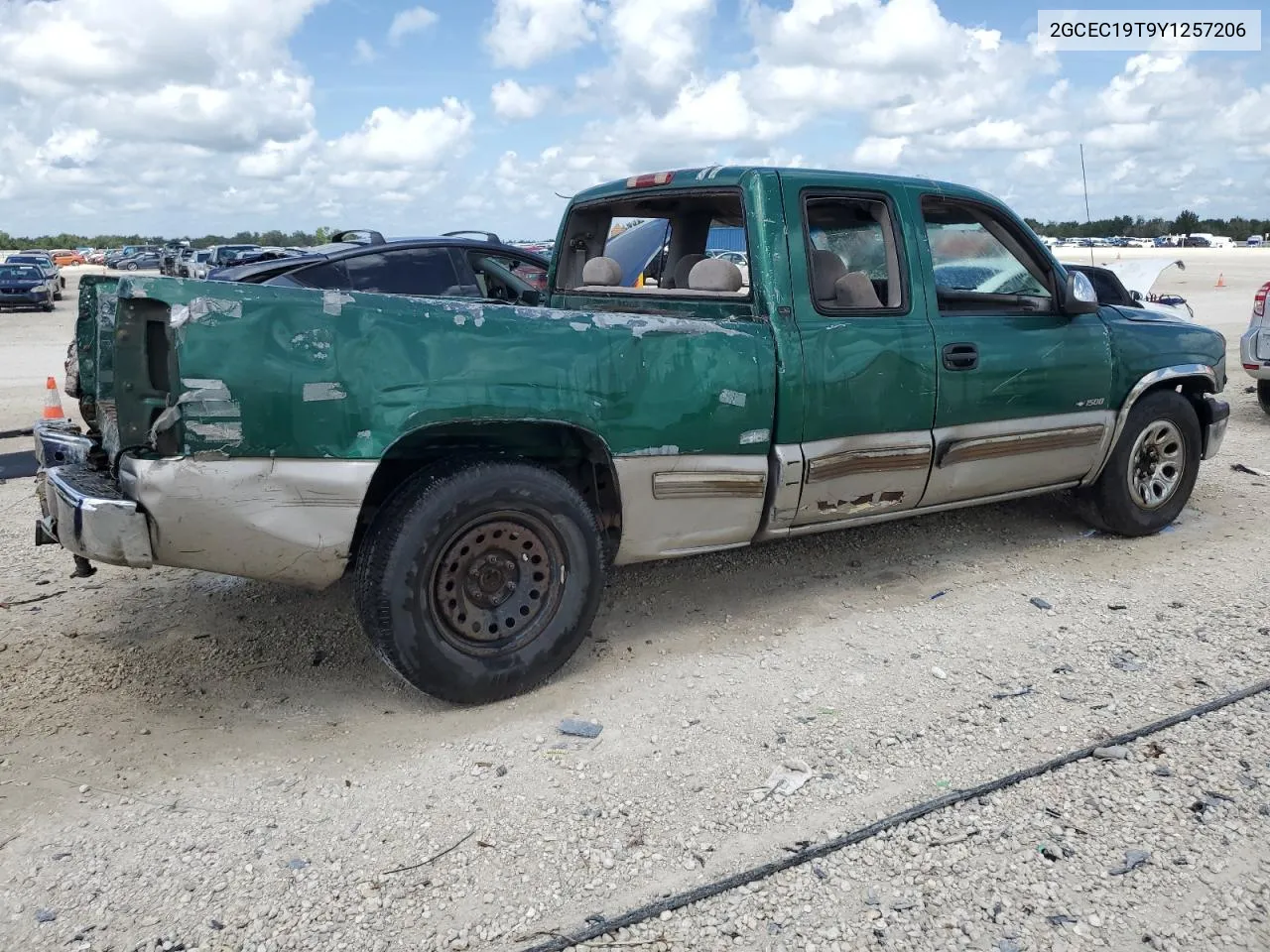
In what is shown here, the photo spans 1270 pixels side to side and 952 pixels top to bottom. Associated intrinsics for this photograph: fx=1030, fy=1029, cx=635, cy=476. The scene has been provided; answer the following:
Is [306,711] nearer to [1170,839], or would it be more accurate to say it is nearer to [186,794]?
[186,794]

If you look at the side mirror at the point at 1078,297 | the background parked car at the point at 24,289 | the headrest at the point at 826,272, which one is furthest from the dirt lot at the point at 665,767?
the background parked car at the point at 24,289

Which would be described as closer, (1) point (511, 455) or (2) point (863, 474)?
(1) point (511, 455)

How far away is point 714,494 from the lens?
4055mm

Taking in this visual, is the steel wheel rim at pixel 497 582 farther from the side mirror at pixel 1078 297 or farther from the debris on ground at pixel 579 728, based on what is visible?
the side mirror at pixel 1078 297

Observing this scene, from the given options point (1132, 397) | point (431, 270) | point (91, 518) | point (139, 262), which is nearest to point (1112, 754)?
point (1132, 397)

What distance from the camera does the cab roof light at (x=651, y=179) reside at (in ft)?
15.7

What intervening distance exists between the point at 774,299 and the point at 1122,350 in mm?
2178

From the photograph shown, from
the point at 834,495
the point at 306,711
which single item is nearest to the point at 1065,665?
the point at 834,495

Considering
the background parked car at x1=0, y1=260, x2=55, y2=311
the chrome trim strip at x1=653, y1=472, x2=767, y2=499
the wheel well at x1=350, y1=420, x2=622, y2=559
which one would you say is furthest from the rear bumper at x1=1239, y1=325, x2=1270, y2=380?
the background parked car at x1=0, y1=260, x2=55, y2=311

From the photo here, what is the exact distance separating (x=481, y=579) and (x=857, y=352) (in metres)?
1.83

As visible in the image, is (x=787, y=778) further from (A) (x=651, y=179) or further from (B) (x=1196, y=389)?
(B) (x=1196, y=389)

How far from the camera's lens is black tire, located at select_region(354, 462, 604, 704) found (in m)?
3.45

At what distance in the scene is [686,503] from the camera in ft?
13.2

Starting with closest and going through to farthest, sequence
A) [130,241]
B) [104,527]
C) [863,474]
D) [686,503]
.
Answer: [104,527] < [686,503] < [863,474] < [130,241]
